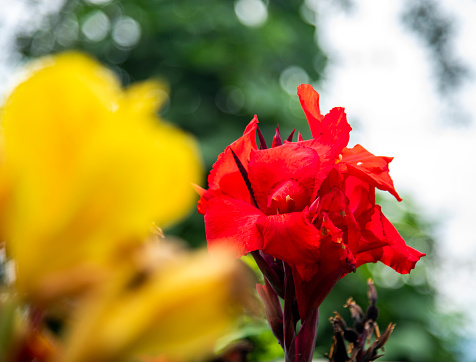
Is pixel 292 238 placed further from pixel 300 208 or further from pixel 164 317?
pixel 164 317

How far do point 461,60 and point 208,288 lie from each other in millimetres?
3070

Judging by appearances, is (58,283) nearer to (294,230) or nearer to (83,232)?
(83,232)

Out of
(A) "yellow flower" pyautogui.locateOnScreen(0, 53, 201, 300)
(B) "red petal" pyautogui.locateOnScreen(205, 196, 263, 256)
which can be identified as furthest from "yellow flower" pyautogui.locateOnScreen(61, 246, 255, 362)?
(B) "red petal" pyautogui.locateOnScreen(205, 196, 263, 256)

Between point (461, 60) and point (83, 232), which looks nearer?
point (83, 232)

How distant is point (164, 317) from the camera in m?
0.11

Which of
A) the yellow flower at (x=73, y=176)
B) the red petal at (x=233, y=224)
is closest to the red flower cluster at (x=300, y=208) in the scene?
the red petal at (x=233, y=224)

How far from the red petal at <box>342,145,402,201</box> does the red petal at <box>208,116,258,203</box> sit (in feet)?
0.23

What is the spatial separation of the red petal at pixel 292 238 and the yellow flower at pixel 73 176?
0.61ft

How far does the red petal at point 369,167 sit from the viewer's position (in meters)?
0.35

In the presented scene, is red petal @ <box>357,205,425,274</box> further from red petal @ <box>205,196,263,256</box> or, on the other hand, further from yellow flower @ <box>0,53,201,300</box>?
yellow flower @ <box>0,53,201,300</box>

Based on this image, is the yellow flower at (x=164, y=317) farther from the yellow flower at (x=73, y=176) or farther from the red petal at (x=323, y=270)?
the red petal at (x=323, y=270)

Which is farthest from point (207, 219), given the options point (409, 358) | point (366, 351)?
point (409, 358)

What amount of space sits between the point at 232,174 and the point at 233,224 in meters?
0.05

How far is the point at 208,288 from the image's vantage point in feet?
0.35
